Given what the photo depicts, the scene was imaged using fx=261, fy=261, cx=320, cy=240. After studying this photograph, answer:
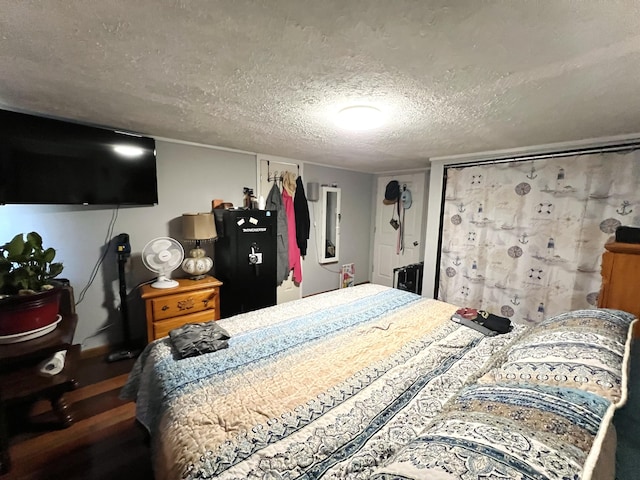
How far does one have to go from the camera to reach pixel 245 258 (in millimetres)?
2928

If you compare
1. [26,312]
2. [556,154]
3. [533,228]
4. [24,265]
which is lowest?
[26,312]

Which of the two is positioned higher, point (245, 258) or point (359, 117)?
point (359, 117)

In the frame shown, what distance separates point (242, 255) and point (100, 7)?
223cm

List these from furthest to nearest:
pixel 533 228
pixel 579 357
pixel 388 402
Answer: pixel 533 228, pixel 388 402, pixel 579 357

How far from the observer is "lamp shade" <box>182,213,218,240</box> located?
2678 mm

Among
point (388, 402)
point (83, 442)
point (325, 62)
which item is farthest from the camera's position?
point (83, 442)

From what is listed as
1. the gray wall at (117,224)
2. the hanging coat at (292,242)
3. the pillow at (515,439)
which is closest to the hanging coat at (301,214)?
the hanging coat at (292,242)

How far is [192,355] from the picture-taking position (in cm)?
139

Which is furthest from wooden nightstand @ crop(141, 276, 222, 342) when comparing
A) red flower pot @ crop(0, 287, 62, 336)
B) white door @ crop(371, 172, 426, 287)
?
white door @ crop(371, 172, 426, 287)

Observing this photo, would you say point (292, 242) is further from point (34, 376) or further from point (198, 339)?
point (34, 376)

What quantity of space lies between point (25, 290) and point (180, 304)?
3.51ft

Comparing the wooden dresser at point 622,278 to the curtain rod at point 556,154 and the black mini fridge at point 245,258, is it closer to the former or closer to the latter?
the curtain rod at point 556,154

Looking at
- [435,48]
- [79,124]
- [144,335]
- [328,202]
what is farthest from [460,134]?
[144,335]

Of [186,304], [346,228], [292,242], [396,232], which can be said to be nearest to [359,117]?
[186,304]
